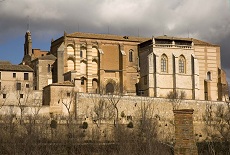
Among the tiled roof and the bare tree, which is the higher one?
the tiled roof

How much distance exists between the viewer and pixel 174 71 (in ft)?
175

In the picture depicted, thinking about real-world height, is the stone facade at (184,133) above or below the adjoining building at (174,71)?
below

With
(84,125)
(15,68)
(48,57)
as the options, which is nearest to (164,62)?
(48,57)

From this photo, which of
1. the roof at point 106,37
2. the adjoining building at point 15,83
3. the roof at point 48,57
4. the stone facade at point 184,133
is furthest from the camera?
the roof at point 106,37

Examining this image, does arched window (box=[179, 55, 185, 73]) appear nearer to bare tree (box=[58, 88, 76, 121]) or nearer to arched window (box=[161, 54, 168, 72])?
arched window (box=[161, 54, 168, 72])

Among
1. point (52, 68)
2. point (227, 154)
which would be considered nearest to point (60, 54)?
point (52, 68)

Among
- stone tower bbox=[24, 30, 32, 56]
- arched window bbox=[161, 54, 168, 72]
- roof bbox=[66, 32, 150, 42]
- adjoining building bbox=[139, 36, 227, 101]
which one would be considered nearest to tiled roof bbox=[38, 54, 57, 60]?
roof bbox=[66, 32, 150, 42]

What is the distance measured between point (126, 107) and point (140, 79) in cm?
654

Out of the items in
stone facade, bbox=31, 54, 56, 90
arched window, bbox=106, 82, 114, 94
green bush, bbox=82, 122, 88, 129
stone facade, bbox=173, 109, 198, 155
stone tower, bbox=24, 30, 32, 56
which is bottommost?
green bush, bbox=82, 122, 88, 129

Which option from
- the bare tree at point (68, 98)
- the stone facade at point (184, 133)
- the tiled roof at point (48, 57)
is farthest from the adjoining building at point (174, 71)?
the stone facade at point (184, 133)

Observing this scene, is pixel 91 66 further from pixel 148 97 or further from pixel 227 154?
pixel 227 154

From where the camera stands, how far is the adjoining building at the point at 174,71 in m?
52.5

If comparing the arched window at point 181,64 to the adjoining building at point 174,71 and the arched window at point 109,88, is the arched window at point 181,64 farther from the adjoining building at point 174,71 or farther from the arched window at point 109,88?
the arched window at point 109,88

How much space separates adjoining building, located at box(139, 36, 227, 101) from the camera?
5253 centimetres
